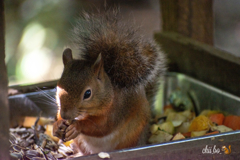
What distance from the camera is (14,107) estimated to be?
2.61m

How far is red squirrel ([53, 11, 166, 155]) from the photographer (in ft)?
6.13

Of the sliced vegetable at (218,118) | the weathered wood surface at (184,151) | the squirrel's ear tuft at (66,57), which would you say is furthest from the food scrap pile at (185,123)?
the squirrel's ear tuft at (66,57)

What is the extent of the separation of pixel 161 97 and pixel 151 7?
4.99 meters

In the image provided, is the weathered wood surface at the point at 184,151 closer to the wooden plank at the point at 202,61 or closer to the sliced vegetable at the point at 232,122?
the sliced vegetable at the point at 232,122

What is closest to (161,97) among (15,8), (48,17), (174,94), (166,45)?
(174,94)

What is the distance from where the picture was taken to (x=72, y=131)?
1.90 m

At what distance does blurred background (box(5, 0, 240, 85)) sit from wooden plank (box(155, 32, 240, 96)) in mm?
1517

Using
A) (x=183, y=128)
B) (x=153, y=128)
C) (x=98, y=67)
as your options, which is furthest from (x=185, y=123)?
(x=98, y=67)

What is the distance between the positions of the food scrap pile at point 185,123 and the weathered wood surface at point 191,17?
1141mm

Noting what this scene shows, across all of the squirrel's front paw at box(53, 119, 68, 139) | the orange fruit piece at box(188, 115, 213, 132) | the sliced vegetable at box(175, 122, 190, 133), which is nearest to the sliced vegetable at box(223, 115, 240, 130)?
the orange fruit piece at box(188, 115, 213, 132)

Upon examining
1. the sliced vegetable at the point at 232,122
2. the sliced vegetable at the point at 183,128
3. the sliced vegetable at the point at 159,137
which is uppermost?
the sliced vegetable at the point at 232,122

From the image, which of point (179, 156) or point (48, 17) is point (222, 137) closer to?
point (179, 156)

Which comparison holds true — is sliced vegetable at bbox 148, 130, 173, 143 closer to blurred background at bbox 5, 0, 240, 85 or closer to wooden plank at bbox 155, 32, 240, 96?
wooden plank at bbox 155, 32, 240, 96

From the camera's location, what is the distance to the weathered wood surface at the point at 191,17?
12.4 ft
